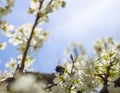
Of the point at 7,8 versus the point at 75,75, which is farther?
the point at 7,8

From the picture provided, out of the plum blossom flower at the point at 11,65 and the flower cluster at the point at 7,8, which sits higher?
the flower cluster at the point at 7,8

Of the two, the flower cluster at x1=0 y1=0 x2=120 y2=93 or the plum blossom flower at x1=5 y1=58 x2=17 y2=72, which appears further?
the plum blossom flower at x1=5 y1=58 x2=17 y2=72

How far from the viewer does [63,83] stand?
2.41 meters

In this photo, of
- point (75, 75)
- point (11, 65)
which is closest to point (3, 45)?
point (11, 65)

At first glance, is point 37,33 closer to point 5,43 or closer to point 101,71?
point 5,43

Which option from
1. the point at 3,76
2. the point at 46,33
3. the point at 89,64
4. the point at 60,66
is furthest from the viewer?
the point at 46,33

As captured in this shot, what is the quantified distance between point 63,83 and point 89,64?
272 millimetres

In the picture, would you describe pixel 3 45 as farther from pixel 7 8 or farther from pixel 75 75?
pixel 75 75

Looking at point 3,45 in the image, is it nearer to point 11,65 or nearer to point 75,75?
point 11,65

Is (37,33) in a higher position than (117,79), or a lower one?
higher

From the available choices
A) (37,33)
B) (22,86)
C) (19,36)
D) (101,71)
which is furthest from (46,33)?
(22,86)

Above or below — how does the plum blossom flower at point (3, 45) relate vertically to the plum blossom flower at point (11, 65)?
above

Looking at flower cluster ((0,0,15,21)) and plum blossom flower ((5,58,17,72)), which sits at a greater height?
flower cluster ((0,0,15,21))

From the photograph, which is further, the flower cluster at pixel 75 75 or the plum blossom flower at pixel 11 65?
the plum blossom flower at pixel 11 65
